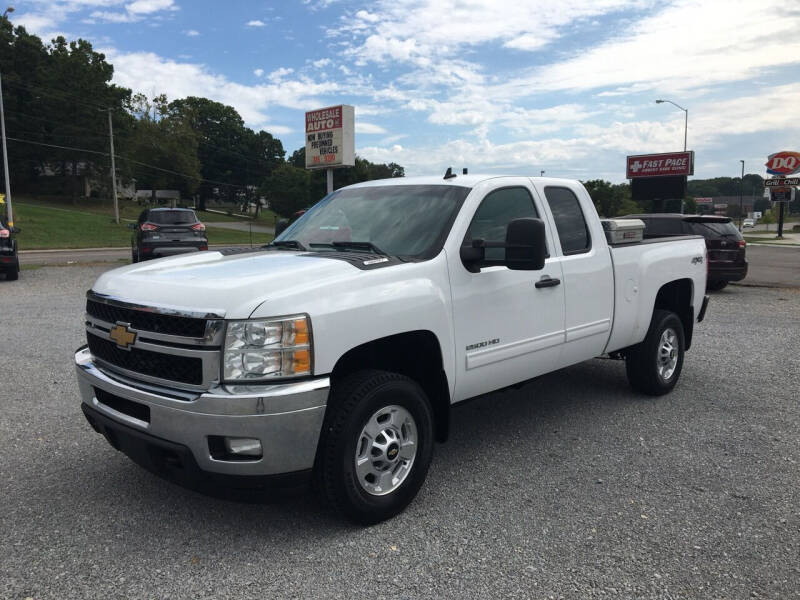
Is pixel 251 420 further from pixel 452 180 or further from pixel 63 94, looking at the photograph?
pixel 63 94

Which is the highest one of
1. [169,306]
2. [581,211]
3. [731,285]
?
[581,211]

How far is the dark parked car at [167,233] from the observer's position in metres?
17.9

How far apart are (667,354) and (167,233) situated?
15144 millimetres

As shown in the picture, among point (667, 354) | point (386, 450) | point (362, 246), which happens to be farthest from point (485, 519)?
point (667, 354)

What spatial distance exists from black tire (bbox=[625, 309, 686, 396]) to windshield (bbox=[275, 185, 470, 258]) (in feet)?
8.52

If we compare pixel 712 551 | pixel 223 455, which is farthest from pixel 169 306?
pixel 712 551

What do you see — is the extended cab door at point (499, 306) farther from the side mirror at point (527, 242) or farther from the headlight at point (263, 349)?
the headlight at point (263, 349)

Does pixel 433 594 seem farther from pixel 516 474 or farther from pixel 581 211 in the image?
→ pixel 581 211

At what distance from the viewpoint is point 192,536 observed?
342 cm

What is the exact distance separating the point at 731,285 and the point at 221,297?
16.0 m

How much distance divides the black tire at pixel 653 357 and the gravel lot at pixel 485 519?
0.22 meters

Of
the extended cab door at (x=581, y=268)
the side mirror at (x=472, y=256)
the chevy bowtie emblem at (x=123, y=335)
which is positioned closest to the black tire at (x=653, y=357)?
the extended cab door at (x=581, y=268)

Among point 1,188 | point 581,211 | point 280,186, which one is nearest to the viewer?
point 581,211

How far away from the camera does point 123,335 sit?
11.1 feet
